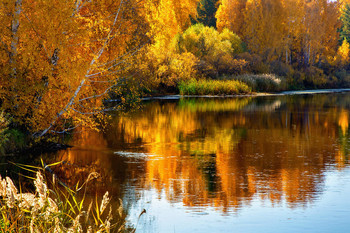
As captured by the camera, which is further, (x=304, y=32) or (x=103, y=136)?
(x=304, y=32)

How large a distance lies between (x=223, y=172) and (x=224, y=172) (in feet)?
0.08

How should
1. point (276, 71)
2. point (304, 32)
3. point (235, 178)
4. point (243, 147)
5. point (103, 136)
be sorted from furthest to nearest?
point (304, 32) → point (276, 71) → point (103, 136) → point (243, 147) → point (235, 178)

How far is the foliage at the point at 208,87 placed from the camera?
47.7m

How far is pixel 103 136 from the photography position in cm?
2059

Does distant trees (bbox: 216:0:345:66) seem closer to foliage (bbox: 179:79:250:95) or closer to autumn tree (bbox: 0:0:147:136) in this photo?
foliage (bbox: 179:79:250:95)

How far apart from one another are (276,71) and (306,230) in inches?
2192

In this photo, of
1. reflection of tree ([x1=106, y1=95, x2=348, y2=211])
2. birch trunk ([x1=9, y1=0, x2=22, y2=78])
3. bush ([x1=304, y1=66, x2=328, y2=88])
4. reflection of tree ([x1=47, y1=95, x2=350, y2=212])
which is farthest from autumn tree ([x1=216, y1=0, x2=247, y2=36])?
birch trunk ([x1=9, y1=0, x2=22, y2=78])

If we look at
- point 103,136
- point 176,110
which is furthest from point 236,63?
point 103,136

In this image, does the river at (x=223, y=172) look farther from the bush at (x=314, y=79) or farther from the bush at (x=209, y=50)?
the bush at (x=314, y=79)

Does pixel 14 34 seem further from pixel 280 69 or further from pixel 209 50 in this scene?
pixel 280 69

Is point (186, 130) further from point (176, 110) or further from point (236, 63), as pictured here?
point (236, 63)

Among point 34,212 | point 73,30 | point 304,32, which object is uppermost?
point 304,32

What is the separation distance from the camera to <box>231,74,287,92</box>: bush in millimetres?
52156

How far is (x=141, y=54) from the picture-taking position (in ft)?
77.4
